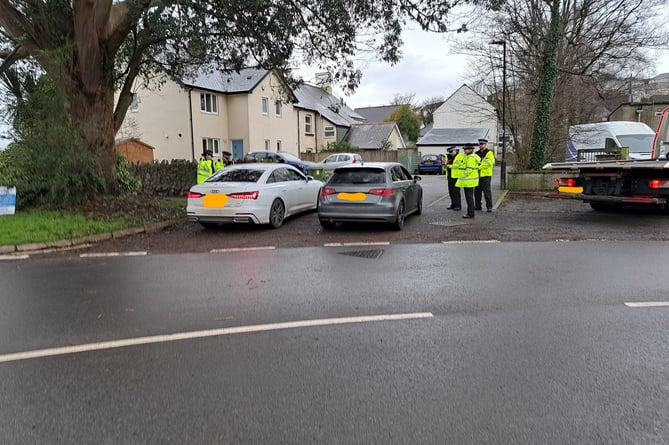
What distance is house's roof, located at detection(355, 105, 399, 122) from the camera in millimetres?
66062

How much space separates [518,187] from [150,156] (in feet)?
65.1

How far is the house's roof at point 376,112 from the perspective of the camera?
66.1 meters

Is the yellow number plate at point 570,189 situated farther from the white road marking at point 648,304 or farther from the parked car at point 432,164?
the parked car at point 432,164

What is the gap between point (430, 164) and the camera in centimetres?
3297

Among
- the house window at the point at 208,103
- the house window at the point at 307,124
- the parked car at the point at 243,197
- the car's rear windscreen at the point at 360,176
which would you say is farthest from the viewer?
the house window at the point at 307,124

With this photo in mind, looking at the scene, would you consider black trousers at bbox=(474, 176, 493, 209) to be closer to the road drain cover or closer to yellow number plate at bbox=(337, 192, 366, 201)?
yellow number plate at bbox=(337, 192, 366, 201)

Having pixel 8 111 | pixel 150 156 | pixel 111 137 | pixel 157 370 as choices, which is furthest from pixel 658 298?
pixel 150 156

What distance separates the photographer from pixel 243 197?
969 cm

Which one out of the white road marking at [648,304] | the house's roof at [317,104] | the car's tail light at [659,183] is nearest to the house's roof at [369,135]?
the house's roof at [317,104]

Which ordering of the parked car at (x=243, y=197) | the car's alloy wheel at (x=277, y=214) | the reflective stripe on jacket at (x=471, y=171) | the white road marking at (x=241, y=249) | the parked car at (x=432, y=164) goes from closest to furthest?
the white road marking at (x=241, y=249)
the parked car at (x=243, y=197)
the car's alloy wheel at (x=277, y=214)
the reflective stripe on jacket at (x=471, y=171)
the parked car at (x=432, y=164)

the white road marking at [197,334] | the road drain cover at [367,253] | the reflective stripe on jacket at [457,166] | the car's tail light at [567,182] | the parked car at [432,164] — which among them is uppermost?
the parked car at [432,164]

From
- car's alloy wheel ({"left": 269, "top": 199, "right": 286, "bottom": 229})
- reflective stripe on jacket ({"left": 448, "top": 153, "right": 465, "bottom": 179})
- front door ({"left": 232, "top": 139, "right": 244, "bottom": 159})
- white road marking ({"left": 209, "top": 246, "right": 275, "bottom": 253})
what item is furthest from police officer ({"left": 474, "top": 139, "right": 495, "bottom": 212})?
front door ({"left": 232, "top": 139, "right": 244, "bottom": 159})

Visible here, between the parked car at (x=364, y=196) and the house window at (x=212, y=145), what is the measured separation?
2251 cm

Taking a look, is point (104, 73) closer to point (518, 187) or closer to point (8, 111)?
point (8, 111)
